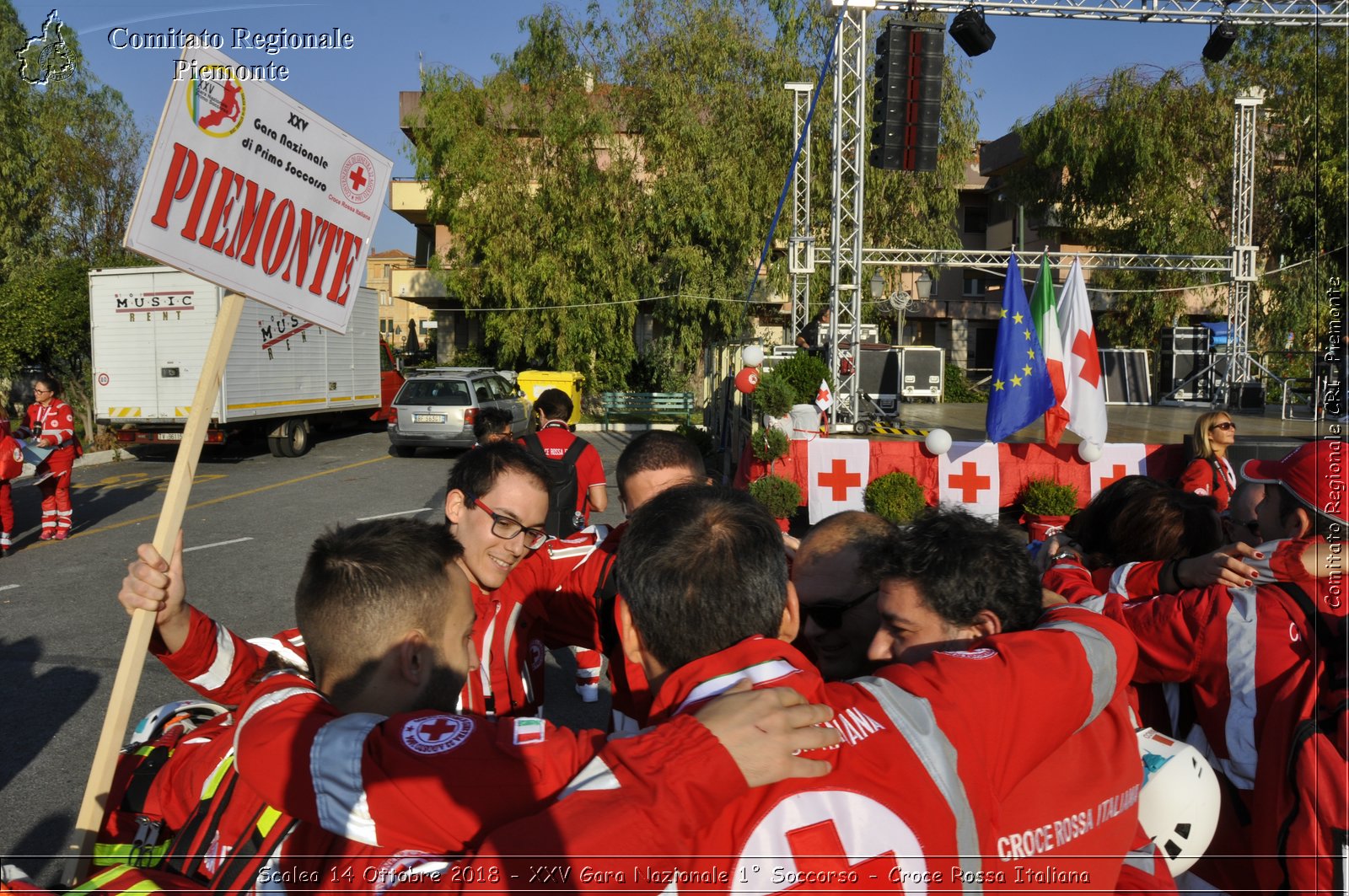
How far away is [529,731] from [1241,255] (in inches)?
812

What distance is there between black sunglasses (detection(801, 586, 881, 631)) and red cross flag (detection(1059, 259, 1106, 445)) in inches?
290

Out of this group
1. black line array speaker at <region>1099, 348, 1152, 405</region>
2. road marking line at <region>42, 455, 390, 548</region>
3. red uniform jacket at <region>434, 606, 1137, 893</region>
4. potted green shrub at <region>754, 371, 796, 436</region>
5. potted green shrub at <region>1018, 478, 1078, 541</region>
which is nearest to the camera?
red uniform jacket at <region>434, 606, 1137, 893</region>

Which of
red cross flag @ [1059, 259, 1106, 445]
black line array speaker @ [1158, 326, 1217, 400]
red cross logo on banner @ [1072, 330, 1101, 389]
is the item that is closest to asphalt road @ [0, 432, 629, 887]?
red cross flag @ [1059, 259, 1106, 445]

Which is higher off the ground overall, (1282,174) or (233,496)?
(1282,174)

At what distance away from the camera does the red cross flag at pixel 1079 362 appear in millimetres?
8641

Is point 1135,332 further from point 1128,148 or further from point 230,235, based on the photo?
point 230,235

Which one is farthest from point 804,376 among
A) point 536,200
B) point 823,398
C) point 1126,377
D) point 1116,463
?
point 536,200

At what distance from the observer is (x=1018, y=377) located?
8656 mm

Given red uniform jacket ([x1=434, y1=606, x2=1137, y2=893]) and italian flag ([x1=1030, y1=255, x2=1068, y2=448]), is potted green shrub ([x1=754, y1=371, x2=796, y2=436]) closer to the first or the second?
italian flag ([x1=1030, y1=255, x2=1068, y2=448])

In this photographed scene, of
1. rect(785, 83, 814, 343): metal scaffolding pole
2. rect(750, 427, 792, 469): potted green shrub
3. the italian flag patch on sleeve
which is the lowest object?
rect(750, 427, 792, 469): potted green shrub

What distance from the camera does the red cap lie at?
210cm

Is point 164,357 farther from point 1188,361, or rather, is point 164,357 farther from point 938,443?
point 1188,361

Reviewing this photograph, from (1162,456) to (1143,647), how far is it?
26.5 ft

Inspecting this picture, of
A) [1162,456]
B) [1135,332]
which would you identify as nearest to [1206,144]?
[1135,332]
